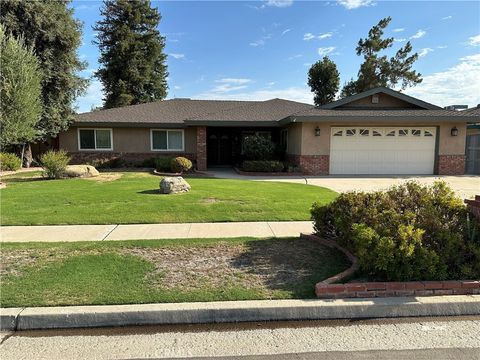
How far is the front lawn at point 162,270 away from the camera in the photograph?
387cm

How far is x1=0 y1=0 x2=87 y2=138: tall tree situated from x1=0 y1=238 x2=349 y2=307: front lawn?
14945 millimetres

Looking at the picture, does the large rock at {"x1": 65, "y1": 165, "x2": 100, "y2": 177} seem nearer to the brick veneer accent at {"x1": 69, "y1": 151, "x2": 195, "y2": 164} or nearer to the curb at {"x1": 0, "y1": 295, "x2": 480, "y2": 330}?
the brick veneer accent at {"x1": 69, "y1": 151, "x2": 195, "y2": 164}

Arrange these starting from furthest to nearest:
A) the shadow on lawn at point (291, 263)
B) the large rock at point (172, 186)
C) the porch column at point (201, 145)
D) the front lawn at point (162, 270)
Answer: the porch column at point (201, 145) < the large rock at point (172, 186) < the shadow on lawn at point (291, 263) < the front lawn at point (162, 270)

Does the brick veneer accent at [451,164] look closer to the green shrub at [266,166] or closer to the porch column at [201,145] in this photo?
the green shrub at [266,166]

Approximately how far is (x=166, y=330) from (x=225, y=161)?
20092mm

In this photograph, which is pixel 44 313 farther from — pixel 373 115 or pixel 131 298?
pixel 373 115

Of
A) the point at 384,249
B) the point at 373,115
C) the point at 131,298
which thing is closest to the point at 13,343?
the point at 131,298

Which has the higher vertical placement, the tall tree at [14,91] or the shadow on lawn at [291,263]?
the tall tree at [14,91]

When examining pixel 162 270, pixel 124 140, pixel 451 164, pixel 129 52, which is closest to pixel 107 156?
Result: pixel 124 140

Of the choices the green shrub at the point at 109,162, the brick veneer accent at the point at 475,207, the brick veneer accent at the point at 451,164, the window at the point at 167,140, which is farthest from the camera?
the window at the point at 167,140

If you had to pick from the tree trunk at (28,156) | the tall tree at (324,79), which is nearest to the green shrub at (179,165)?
the tree trunk at (28,156)

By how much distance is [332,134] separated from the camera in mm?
17406

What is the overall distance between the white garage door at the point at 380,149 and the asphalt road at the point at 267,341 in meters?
14.4

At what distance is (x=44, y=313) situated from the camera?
3484 millimetres
